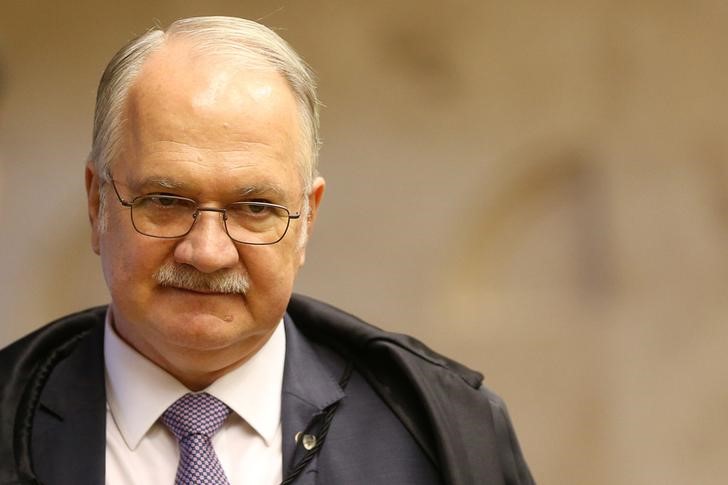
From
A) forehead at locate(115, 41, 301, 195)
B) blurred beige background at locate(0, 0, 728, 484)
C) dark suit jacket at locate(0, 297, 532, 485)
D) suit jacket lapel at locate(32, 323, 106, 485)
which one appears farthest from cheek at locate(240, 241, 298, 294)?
blurred beige background at locate(0, 0, 728, 484)

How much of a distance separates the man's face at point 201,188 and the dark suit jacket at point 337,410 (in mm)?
159

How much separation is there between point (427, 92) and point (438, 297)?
57 centimetres

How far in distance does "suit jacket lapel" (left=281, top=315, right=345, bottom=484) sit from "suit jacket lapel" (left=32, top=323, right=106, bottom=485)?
278mm

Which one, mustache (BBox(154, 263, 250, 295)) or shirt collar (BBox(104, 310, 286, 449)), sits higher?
mustache (BBox(154, 263, 250, 295))

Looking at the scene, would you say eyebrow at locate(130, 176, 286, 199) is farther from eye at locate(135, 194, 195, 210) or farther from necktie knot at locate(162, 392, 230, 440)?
necktie knot at locate(162, 392, 230, 440)

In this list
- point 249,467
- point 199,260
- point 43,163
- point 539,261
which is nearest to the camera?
point 199,260

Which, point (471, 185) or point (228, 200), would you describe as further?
point (471, 185)

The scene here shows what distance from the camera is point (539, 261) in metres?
3.13

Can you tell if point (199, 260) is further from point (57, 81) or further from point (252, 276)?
point (57, 81)

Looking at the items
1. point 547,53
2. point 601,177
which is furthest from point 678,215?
point 547,53

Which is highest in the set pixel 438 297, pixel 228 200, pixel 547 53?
pixel 547 53

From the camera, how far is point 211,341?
1.58 metres

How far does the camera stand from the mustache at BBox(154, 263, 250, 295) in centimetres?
156

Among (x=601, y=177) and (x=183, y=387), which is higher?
(x=601, y=177)
